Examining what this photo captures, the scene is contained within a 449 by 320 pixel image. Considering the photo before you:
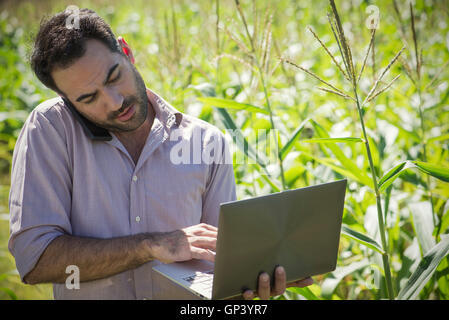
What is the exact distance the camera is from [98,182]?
145 centimetres

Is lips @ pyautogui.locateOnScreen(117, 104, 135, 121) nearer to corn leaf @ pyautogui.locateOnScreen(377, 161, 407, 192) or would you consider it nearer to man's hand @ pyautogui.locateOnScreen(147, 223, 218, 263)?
man's hand @ pyautogui.locateOnScreen(147, 223, 218, 263)

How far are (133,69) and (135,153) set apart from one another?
298mm

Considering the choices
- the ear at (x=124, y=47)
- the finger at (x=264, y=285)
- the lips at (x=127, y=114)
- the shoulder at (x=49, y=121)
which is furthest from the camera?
the ear at (x=124, y=47)

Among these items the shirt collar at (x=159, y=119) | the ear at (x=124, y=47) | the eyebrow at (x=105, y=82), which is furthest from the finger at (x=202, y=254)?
the ear at (x=124, y=47)

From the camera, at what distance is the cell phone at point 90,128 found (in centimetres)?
146

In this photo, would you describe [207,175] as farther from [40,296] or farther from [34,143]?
[40,296]

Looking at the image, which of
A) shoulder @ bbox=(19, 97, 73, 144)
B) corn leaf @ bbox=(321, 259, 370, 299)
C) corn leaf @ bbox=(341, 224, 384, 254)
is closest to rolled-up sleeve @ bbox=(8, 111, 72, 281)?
shoulder @ bbox=(19, 97, 73, 144)

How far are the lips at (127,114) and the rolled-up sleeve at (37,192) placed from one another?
196mm

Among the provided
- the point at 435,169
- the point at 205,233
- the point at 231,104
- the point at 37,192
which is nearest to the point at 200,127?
the point at 231,104

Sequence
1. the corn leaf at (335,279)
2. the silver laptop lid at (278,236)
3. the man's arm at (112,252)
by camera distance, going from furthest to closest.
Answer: the corn leaf at (335,279)
the man's arm at (112,252)
the silver laptop lid at (278,236)

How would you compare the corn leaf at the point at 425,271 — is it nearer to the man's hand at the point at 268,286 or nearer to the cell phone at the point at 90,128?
the man's hand at the point at 268,286

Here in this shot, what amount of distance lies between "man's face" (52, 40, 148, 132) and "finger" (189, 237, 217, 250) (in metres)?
0.48

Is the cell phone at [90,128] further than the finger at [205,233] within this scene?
Yes
